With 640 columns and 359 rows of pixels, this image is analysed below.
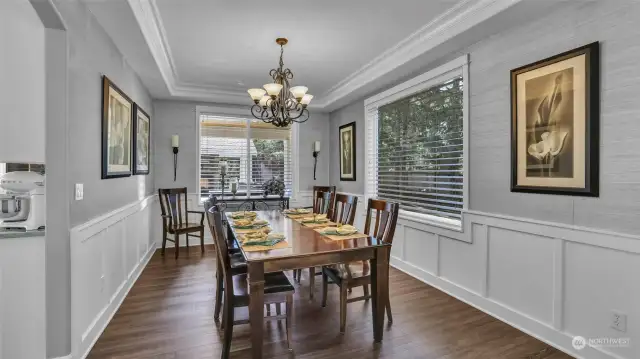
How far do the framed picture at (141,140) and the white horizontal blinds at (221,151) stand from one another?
37.8 inches

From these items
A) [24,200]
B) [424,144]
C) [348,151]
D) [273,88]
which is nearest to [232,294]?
[24,200]

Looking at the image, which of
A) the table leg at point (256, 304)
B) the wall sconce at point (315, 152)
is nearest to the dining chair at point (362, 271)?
the table leg at point (256, 304)

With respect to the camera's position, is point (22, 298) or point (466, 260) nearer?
point (22, 298)

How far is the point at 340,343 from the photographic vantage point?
2316 millimetres

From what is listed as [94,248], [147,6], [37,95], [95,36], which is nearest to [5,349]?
[94,248]

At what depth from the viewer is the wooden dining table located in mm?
1967

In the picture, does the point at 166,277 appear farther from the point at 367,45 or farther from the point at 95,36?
the point at 367,45

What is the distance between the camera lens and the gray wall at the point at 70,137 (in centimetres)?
194

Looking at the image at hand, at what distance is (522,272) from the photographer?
2.58 metres

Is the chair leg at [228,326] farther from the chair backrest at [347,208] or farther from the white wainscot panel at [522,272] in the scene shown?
the white wainscot panel at [522,272]

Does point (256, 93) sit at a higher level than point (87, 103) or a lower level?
higher

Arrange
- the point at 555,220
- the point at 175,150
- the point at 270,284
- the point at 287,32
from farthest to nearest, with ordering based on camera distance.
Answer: the point at 175,150, the point at 287,32, the point at 555,220, the point at 270,284

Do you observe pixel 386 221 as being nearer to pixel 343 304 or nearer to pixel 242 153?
pixel 343 304

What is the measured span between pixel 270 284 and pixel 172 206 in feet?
10.3
